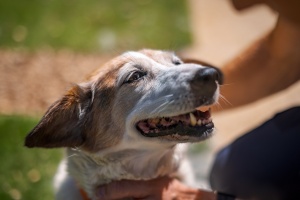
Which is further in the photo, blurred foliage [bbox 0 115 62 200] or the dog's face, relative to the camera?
blurred foliage [bbox 0 115 62 200]

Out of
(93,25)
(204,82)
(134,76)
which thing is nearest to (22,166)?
(134,76)

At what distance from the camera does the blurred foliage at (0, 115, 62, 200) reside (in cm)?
393

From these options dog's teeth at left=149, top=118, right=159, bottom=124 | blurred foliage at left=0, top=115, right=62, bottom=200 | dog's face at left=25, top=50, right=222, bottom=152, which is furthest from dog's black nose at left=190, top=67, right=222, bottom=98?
blurred foliage at left=0, top=115, right=62, bottom=200

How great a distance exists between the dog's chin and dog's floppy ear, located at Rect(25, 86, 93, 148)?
16.1 inches

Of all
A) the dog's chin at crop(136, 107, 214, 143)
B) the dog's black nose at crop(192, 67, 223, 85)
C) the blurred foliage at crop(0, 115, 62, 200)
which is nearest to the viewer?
the dog's black nose at crop(192, 67, 223, 85)

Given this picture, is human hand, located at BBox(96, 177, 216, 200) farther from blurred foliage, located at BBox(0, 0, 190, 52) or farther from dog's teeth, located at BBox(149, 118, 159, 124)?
blurred foliage, located at BBox(0, 0, 190, 52)

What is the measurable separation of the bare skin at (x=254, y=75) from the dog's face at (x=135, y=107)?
1.14ft

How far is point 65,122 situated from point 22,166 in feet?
5.49

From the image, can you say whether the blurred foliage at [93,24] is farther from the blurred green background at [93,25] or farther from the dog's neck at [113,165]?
the dog's neck at [113,165]

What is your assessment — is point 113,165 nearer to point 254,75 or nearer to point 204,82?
point 204,82

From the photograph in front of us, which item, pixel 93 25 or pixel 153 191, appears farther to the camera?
pixel 93 25

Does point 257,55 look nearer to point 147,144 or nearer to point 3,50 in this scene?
point 147,144

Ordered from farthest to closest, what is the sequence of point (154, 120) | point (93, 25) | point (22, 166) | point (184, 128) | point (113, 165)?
point (93, 25), point (22, 166), point (113, 165), point (154, 120), point (184, 128)

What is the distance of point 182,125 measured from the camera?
100 inches
